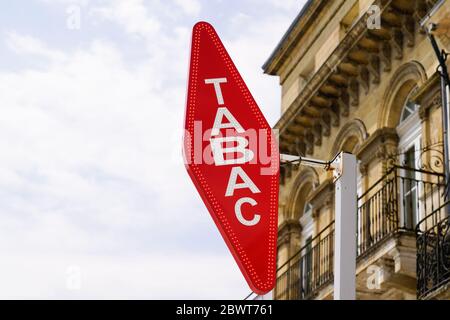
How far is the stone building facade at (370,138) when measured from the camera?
17719 millimetres

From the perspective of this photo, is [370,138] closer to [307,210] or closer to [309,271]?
[309,271]

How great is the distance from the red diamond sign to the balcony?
6414mm

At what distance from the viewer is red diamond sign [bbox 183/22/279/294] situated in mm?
9008

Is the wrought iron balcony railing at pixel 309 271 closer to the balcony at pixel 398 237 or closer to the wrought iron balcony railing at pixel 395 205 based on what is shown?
the balcony at pixel 398 237

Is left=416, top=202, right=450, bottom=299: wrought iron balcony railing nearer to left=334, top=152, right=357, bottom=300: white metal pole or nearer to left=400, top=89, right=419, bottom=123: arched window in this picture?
left=400, top=89, right=419, bottom=123: arched window

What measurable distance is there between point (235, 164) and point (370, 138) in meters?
12.3

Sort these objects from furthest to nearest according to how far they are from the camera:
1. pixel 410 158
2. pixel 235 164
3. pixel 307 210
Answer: pixel 307 210, pixel 410 158, pixel 235 164

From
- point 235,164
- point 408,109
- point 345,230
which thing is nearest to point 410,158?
point 408,109

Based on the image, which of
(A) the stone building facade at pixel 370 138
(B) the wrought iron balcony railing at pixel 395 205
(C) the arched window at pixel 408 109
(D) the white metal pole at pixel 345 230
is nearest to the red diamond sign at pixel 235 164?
(D) the white metal pole at pixel 345 230

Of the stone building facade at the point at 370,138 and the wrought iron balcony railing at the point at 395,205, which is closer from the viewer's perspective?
the stone building facade at the point at 370,138

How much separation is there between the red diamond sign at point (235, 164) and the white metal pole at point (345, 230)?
548 mm

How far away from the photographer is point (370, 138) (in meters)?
21.2

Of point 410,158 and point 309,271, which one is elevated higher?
point 410,158
